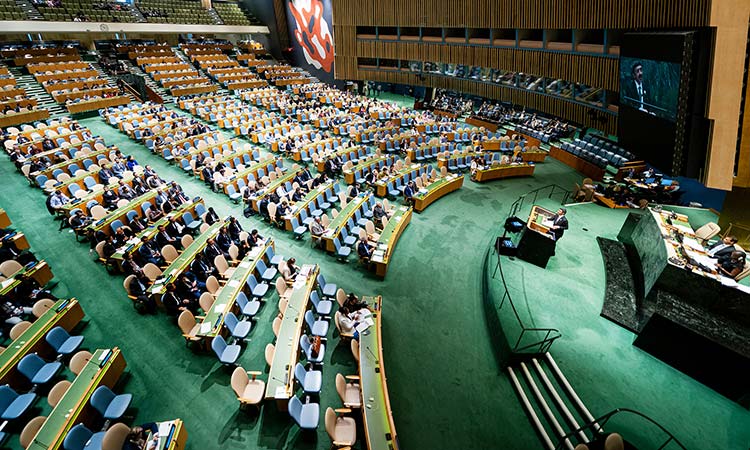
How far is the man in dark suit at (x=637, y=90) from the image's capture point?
855 centimetres

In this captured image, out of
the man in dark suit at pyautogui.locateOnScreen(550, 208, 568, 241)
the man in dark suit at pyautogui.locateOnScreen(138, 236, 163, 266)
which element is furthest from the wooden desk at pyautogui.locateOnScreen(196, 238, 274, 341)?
the man in dark suit at pyautogui.locateOnScreen(550, 208, 568, 241)

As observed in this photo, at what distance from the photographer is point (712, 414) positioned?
237 inches

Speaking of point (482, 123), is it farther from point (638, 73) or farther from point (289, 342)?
point (289, 342)

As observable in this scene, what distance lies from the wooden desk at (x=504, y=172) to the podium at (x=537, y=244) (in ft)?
19.6

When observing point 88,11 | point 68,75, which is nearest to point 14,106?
point 68,75

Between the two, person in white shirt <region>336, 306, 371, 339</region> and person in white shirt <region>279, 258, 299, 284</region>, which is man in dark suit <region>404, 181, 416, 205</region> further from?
person in white shirt <region>336, 306, 371, 339</region>

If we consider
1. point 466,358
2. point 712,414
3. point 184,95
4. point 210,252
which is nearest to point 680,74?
point 712,414

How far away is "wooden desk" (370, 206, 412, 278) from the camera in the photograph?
9.26 metres

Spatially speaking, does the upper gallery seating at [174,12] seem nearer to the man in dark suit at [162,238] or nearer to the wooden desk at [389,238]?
the man in dark suit at [162,238]

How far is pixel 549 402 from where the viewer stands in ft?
20.9

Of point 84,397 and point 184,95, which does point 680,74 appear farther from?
point 184,95

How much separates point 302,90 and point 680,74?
25.5 meters

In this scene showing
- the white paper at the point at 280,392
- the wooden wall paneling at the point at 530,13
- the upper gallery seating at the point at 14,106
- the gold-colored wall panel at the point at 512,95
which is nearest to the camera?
the white paper at the point at 280,392

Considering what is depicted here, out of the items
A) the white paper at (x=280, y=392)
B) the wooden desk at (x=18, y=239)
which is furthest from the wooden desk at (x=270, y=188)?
the white paper at (x=280, y=392)
